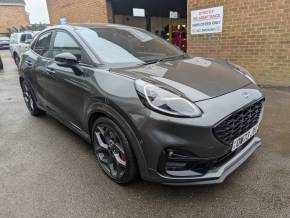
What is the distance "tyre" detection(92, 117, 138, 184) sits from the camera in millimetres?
2223

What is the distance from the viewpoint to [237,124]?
2145mm

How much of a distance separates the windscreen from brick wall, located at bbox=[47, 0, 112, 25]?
6.47 metres

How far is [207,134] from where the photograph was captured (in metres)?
1.92

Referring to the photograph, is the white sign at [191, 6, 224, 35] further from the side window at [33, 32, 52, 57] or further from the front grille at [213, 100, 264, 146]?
the front grille at [213, 100, 264, 146]

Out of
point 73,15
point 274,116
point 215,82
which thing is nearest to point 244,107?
point 215,82

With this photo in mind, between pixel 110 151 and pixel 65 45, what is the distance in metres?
1.55

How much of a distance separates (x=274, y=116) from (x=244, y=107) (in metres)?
2.29

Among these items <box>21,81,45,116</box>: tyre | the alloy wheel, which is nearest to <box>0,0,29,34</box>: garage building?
<box>21,81,45,116</box>: tyre

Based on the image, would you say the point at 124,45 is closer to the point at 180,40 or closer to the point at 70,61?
the point at 70,61

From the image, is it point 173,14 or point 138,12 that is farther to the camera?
point 173,14

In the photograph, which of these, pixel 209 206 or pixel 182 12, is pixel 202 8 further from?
pixel 182 12

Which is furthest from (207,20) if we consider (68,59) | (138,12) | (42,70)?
(138,12)

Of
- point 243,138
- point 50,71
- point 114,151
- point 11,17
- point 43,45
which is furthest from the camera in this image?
point 11,17

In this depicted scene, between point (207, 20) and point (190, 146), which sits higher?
point (207, 20)
